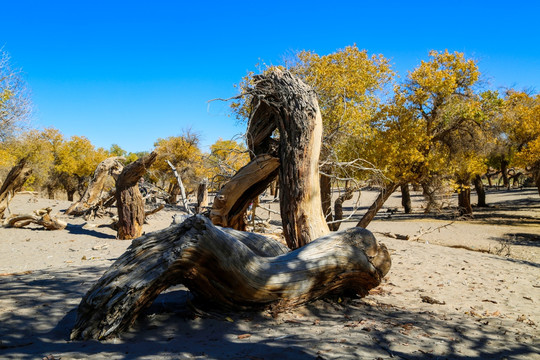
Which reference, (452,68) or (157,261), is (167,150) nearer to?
(452,68)

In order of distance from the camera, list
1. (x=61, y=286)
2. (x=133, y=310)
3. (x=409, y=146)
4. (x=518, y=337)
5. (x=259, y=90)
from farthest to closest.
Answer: (x=409, y=146), (x=259, y=90), (x=61, y=286), (x=518, y=337), (x=133, y=310)

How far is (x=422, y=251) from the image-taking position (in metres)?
9.81

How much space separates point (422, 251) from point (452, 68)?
8.18m

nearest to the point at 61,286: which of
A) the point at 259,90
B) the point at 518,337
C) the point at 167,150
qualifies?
the point at 259,90

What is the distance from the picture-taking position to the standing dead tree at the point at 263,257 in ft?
11.4

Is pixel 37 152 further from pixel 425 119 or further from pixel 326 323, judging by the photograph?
pixel 326 323

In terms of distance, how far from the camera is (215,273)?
3863 millimetres

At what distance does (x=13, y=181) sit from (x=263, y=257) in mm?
12397

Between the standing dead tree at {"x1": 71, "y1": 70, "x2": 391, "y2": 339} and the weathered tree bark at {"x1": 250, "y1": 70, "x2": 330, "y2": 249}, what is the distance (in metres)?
0.02

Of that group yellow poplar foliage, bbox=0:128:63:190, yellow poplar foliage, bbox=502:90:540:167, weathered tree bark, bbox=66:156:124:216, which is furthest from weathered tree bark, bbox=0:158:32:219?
yellow poplar foliage, bbox=502:90:540:167

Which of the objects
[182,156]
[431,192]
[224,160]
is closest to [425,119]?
[431,192]

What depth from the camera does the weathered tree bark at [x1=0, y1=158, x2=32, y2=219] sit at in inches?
497

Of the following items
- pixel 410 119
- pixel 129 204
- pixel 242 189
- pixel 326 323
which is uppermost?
pixel 410 119

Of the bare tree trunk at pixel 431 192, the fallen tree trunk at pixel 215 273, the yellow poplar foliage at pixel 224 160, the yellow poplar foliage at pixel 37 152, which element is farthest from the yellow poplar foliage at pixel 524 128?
the yellow poplar foliage at pixel 37 152
